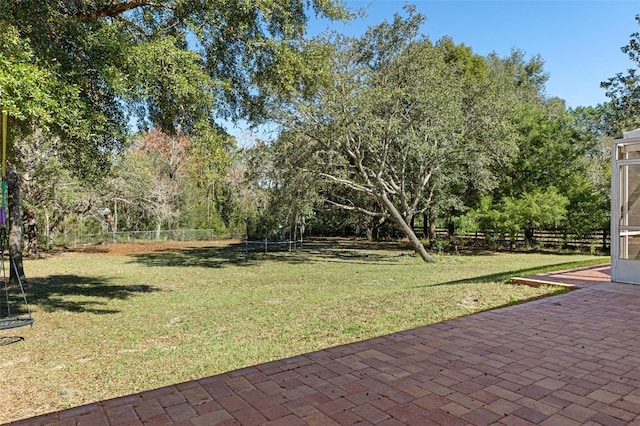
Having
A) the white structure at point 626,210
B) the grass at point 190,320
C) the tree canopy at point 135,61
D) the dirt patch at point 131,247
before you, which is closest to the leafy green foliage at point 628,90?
the grass at point 190,320

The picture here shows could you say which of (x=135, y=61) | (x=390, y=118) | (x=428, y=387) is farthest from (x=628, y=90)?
(x=428, y=387)

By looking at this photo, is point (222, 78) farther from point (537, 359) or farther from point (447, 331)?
point (537, 359)

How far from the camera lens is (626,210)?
6566 millimetres

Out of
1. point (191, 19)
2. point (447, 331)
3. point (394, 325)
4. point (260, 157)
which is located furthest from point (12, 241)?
point (447, 331)

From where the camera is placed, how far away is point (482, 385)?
2.69 meters

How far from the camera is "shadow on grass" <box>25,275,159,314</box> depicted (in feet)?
24.8

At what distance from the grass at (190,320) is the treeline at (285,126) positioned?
2.44 m

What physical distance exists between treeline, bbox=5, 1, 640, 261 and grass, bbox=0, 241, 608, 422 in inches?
96.1

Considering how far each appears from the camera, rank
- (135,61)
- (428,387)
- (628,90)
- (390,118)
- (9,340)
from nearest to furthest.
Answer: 1. (428,387)
2. (135,61)
3. (9,340)
4. (390,118)
5. (628,90)

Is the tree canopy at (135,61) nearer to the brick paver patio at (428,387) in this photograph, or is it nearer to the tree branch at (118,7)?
the tree branch at (118,7)

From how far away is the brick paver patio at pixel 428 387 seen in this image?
2.27 metres

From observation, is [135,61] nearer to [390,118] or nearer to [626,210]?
[626,210]

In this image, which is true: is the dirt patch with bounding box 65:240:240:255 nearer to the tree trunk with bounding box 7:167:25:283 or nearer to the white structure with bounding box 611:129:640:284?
the tree trunk with bounding box 7:167:25:283

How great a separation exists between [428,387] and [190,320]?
4.50m
